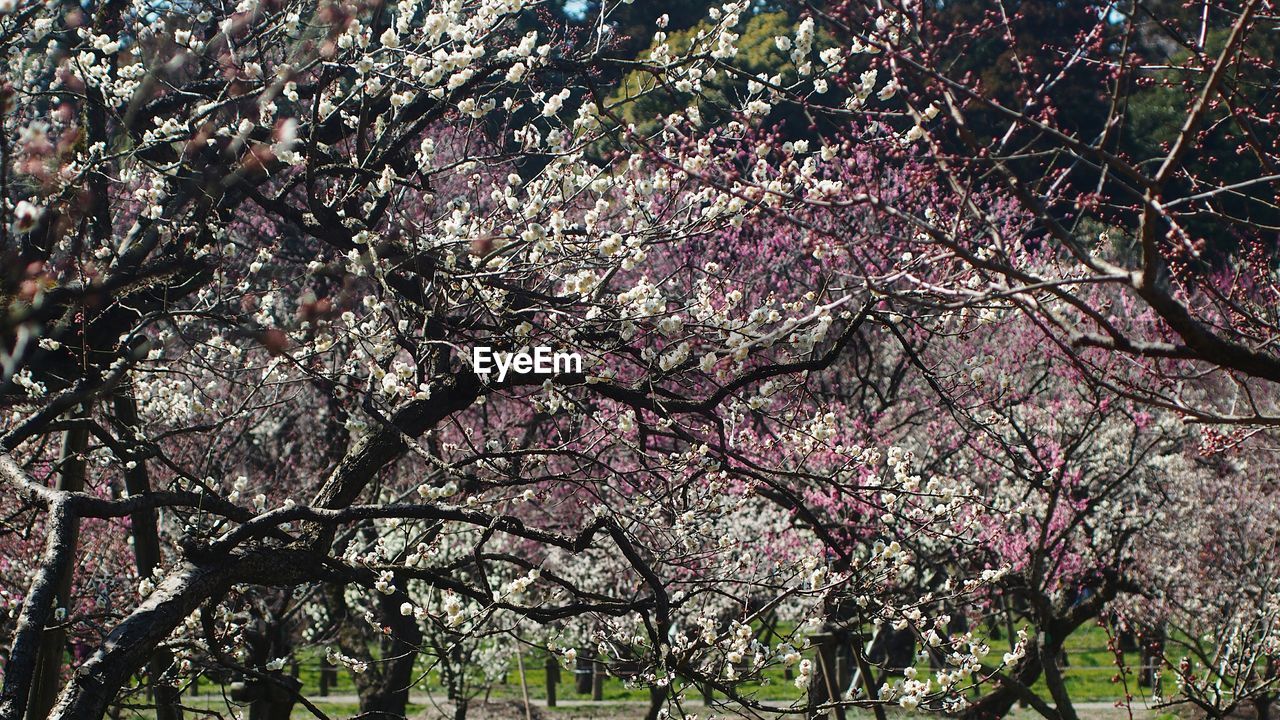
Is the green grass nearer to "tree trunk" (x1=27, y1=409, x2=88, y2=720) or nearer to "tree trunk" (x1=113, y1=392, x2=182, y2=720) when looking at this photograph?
"tree trunk" (x1=113, y1=392, x2=182, y2=720)

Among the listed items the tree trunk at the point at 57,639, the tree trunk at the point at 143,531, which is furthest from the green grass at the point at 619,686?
the tree trunk at the point at 57,639

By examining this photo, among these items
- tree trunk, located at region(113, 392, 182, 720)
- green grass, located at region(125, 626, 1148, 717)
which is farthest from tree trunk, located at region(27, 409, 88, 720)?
green grass, located at region(125, 626, 1148, 717)

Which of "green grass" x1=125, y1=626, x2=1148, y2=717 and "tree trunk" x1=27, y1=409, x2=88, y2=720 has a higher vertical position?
"tree trunk" x1=27, y1=409, x2=88, y2=720

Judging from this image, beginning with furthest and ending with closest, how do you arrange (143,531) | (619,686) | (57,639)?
(619,686)
(143,531)
(57,639)

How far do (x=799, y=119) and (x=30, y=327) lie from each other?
2518 cm

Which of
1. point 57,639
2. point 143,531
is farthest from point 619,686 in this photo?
point 57,639

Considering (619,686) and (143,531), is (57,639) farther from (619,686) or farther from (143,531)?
(619,686)

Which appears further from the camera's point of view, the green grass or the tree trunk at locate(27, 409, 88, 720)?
the green grass

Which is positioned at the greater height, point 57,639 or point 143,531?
point 143,531

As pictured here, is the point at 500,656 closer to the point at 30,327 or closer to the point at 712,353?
the point at 712,353

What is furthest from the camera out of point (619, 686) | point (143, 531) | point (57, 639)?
point (619, 686)

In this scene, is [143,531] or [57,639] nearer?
[57,639]

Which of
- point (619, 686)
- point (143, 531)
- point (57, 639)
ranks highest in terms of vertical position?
point (143, 531)

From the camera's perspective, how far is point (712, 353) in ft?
14.0
